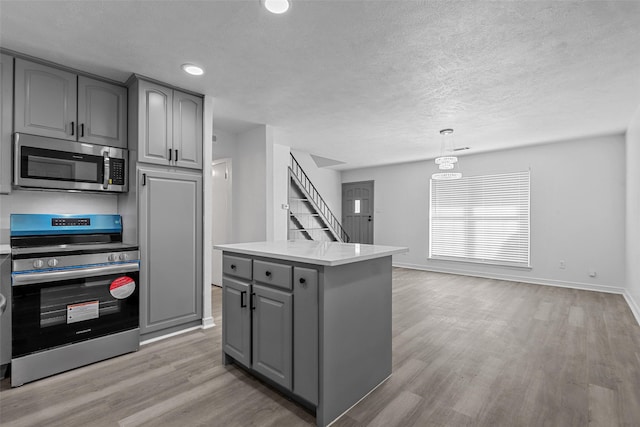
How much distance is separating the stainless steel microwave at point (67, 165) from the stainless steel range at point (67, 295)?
33 centimetres

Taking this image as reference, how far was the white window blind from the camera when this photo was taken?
5.72m

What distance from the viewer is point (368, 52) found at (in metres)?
2.42

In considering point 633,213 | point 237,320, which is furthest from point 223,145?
point 633,213

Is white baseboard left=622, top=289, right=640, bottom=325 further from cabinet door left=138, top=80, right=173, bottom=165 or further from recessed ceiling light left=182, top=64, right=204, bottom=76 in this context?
cabinet door left=138, top=80, right=173, bottom=165

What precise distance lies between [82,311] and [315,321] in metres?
1.97

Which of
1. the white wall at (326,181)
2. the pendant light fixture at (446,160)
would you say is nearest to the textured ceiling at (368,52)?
the pendant light fixture at (446,160)

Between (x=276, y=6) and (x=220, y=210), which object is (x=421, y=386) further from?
(x=220, y=210)

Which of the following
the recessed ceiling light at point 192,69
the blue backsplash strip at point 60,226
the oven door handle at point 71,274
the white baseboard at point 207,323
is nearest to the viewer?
the oven door handle at point 71,274

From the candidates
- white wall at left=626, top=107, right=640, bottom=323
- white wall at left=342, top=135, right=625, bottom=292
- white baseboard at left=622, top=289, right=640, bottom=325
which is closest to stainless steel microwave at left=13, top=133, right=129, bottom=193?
white wall at left=626, top=107, right=640, bottom=323

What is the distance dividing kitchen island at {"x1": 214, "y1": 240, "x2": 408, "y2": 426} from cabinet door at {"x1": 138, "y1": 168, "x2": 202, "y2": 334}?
38.7 inches

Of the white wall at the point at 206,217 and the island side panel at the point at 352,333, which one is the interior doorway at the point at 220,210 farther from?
the island side panel at the point at 352,333

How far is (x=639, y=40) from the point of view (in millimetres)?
2217

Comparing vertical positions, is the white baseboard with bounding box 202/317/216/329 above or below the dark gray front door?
below

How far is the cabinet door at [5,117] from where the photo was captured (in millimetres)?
2312
